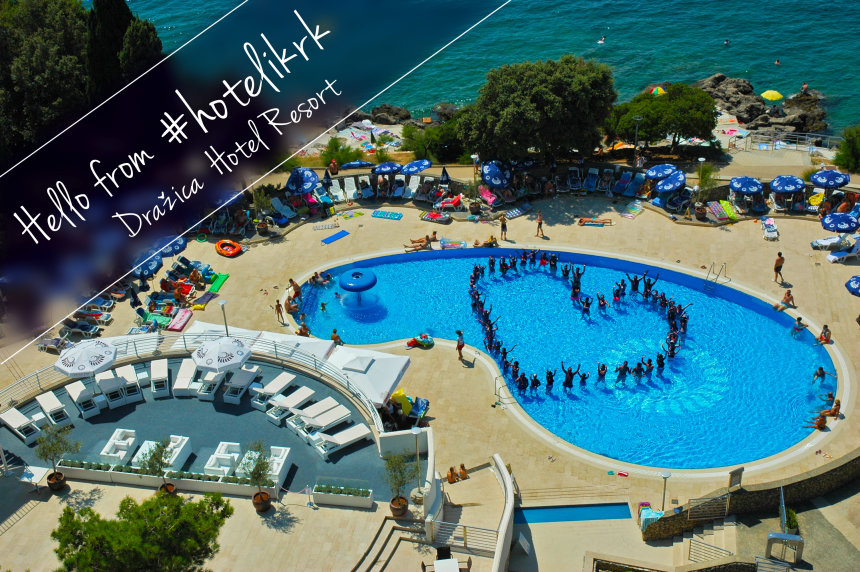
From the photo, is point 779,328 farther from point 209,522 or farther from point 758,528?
point 209,522

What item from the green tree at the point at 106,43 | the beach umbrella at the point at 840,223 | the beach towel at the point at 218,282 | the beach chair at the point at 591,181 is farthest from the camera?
the beach chair at the point at 591,181

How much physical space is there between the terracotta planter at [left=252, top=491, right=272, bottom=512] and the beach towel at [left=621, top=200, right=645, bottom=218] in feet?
84.1

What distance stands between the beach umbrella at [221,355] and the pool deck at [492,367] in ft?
17.8

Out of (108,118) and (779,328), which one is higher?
(108,118)

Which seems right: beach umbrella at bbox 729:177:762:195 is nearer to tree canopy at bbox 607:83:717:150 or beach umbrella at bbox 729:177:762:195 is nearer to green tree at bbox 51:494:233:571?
tree canopy at bbox 607:83:717:150

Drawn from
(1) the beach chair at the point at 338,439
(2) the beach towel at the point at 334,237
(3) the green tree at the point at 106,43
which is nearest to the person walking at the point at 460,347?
(1) the beach chair at the point at 338,439

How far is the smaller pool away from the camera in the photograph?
23422 millimetres

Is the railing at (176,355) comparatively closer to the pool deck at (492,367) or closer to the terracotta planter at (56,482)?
the pool deck at (492,367)

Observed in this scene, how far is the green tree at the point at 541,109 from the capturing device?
40.0 meters

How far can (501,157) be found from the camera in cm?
4184

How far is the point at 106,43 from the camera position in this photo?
42031 mm

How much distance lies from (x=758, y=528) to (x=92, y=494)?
20145 mm

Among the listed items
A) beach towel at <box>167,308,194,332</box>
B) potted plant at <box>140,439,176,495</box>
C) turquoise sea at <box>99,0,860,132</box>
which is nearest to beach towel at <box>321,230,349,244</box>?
beach towel at <box>167,308,194,332</box>

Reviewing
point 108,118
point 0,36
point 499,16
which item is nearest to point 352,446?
point 108,118
